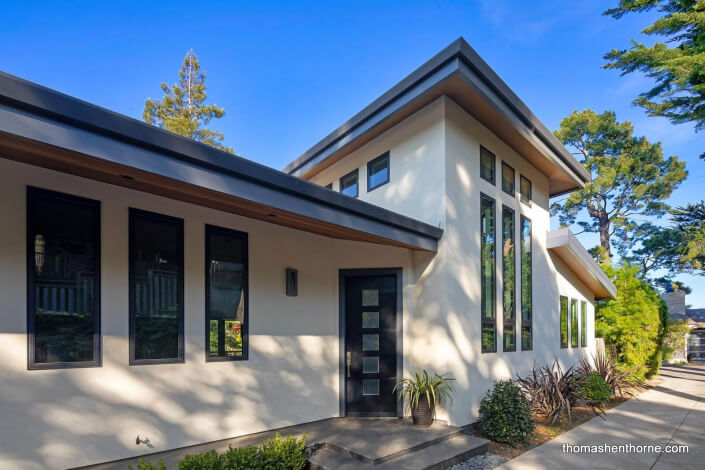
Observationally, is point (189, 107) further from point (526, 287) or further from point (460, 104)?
point (526, 287)

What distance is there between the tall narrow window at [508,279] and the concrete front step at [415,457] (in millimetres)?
2788

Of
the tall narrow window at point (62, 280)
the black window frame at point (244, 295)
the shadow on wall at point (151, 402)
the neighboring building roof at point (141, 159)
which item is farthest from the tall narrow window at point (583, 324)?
the tall narrow window at point (62, 280)

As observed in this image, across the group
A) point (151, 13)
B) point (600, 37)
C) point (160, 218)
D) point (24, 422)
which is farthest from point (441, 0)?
point (24, 422)

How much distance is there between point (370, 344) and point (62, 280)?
415 cm

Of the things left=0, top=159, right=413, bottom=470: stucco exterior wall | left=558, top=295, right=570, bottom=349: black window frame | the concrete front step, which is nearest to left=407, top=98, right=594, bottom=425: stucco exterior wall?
left=0, top=159, right=413, bottom=470: stucco exterior wall

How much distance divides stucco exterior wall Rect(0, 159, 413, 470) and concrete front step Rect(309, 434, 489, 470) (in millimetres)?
1153

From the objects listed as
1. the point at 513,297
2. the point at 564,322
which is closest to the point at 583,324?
the point at 564,322

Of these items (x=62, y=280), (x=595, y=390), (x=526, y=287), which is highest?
(x=62, y=280)

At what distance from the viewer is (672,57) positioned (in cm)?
745

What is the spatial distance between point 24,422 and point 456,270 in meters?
5.29

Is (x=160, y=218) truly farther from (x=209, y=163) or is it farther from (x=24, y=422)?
(x=24, y=422)

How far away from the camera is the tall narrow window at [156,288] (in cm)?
443

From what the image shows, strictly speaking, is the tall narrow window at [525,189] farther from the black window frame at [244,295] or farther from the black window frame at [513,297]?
the black window frame at [244,295]

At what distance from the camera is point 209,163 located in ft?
11.8
